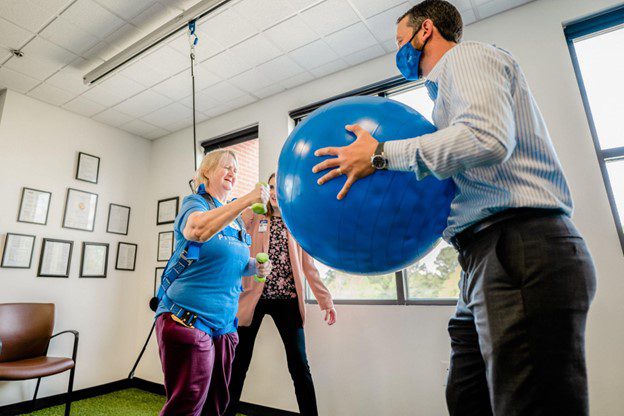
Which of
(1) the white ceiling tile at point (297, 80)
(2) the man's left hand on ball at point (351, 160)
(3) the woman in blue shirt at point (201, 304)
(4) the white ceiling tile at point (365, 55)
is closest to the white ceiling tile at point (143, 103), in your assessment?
(1) the white ceiling tile at point (297, 80)

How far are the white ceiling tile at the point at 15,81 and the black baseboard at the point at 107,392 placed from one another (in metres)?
2.83

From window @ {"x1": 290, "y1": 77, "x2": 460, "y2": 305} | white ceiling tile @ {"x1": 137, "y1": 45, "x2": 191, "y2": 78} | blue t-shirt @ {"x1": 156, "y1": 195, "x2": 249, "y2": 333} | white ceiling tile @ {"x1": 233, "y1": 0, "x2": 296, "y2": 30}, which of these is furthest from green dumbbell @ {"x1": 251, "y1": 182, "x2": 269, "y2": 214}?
white ceiling tile @ {"x1": 137, "y1": 45, "x2": 191, "y2": 78}

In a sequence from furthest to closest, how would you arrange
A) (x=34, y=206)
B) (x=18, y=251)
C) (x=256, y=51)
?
(x=34, y=206)
(x=18, y=251)
(x=256, y=51)

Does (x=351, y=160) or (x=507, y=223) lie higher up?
(x=351, y=160)

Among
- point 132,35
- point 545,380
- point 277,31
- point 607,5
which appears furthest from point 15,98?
point 607,5

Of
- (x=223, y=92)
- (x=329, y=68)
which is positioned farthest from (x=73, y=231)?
(x=329, y=68)

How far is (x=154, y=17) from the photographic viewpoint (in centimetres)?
248

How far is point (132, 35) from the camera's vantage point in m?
2.66

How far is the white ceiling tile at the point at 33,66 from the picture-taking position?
288cm

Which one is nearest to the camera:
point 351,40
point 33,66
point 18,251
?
point 351,40

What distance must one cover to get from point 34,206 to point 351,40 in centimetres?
328

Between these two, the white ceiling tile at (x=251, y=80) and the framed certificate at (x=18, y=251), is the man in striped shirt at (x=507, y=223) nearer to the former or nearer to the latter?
the white ceiling tile at (x=251, y=80)

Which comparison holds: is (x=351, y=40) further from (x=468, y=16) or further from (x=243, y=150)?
(x=243, y=150)

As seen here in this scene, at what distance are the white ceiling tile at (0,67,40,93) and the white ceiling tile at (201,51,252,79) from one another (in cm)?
167
